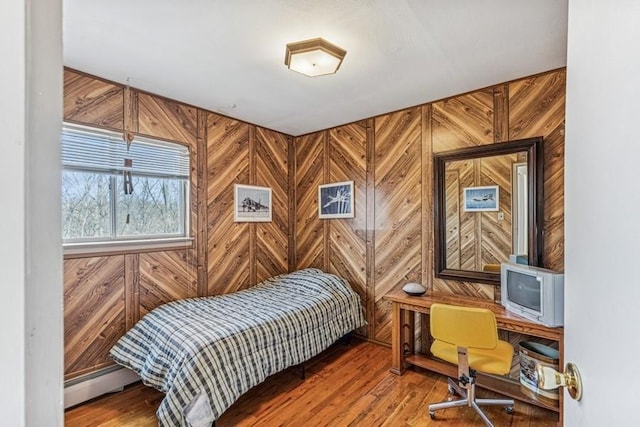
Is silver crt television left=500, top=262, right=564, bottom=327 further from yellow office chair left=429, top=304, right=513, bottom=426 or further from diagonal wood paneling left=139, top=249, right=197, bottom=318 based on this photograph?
diagonal wood paneling left=139, top=249, right=197, bottom=318

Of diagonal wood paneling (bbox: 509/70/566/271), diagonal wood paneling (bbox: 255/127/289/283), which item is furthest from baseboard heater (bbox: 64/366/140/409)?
diagonal wood paneling (bbox: 509/70/566/271)

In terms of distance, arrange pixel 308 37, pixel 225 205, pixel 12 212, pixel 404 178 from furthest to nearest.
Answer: pixel 225 205, pixel 404 178, pixel 308 37, pixel 12 212

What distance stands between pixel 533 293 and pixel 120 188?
332cm

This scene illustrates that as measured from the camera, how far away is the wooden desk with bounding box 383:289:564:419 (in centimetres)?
222

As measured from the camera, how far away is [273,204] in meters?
3.99

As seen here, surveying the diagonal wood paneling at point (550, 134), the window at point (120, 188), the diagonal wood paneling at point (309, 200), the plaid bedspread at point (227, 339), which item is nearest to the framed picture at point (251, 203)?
the diagonal wood paneling at point (309, 200)

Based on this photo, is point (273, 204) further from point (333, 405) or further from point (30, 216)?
point (30, 216)

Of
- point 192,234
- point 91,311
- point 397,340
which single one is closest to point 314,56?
point 192,234

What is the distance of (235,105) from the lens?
312cm

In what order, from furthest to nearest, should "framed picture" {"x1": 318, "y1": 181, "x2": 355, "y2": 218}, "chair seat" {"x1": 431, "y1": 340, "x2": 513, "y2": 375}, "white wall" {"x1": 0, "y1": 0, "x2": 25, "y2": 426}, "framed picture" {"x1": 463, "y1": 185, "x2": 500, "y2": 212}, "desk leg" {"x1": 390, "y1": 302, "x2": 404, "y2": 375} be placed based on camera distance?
"framed picture" {"x1": 318, "y1": 181, "x2": 355, "y2": 218} → "desk leg" {"x1": 390, "y1": 302, "x2": 404, "y2": 375} → "framed picture" {"x1": 463, "y1": 185, "x2": 500, "y2": 212} → "chair seat" {"x1": 431, "y1": 340, "x2": 513, "y2": 375} → "white wall" {"x1": 0, "y1": 0, "x2": 25, "y2": 426}

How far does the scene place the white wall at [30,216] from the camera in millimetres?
353

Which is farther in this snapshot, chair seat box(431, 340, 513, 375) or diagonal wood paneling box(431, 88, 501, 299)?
diagonal wood paneling box(431, 88, 501, 299)

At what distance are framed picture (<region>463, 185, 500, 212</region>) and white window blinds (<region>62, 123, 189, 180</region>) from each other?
8.80 feet

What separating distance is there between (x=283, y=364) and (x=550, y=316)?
1929 mm
